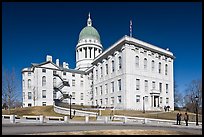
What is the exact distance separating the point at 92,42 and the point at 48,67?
2698 centimetres

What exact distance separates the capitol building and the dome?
18.6 metres

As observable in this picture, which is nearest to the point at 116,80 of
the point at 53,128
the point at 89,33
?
the point at 89,33

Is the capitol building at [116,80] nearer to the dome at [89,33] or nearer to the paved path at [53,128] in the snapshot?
the dome at [89,33]

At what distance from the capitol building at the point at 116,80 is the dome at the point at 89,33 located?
1864 cm

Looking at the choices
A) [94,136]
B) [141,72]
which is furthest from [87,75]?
[94,136]

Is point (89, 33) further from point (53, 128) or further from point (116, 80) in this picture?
point (53, 128)

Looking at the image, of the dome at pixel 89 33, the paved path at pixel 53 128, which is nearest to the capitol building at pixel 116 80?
the dome at pixel 89 33

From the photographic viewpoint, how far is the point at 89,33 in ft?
318

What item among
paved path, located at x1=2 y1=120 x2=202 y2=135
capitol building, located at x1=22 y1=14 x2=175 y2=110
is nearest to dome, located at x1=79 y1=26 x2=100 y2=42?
capitol building, located at x1=22 y1=14 x2=175 y2=110

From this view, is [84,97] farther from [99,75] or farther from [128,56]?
[128,56]

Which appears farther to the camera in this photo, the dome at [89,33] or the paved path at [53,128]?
the dome at [89,33]

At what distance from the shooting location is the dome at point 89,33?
96.1 m

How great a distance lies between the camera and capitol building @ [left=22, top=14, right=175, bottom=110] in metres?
57.9

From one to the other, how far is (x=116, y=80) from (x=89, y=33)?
135 feet
